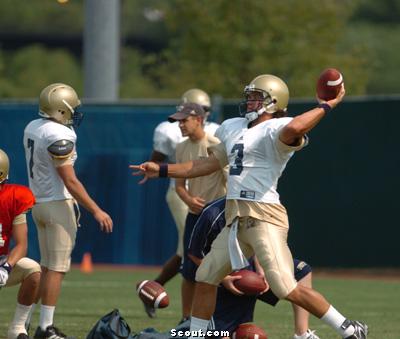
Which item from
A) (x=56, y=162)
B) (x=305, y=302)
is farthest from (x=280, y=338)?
(x=56, y=162)


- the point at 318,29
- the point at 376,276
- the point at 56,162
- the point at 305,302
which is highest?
the point at 318,29

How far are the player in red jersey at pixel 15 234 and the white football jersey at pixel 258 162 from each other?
146cm

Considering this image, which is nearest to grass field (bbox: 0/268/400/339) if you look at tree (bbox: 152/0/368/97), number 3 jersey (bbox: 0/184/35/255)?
number 3 jersey (bbox: 0/184/35/255)

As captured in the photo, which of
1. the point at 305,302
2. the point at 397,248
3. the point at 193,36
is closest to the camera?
the point at 305,302

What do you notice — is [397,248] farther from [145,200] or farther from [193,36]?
[193,36]

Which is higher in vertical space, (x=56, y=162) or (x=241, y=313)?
(x=56, y=162)

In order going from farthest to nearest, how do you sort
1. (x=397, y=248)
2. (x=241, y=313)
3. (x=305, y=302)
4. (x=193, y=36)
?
1. (x=193, y=36)
2. (x=397, y=248)
3. (x=241, y=313)
4. (x=305, y=302)

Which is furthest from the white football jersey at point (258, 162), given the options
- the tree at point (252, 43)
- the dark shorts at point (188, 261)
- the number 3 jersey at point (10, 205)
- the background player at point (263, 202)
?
the tree at point (252, 43)

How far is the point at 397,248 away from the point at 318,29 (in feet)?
34.4

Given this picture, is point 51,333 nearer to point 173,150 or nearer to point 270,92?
point 270,92

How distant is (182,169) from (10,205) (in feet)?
3.89

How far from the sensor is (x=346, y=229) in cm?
1645

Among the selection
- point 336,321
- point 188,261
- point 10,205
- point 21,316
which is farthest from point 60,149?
point 336,321

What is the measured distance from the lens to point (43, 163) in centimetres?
916
